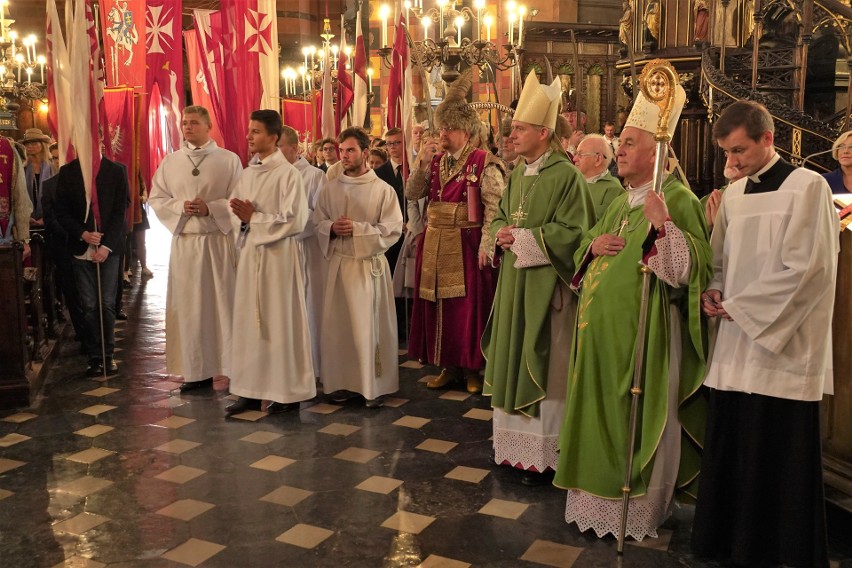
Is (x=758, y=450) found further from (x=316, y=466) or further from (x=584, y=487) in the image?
(x=316, y=466)

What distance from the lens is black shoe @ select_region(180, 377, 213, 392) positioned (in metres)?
5.87

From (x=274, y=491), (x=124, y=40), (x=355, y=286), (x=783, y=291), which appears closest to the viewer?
(x=783, y=291)

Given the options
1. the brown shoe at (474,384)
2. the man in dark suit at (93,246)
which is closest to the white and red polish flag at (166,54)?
the man in dark suit at (93,246)

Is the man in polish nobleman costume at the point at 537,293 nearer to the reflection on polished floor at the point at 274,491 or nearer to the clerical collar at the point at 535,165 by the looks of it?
the clerical collar at the point at 535,165

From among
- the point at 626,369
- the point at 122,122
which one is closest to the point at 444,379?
the point at 626,369

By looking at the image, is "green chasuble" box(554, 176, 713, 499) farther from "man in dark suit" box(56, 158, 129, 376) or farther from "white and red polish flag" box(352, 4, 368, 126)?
"white and red polish flag" box(352, 4, 368, 126)

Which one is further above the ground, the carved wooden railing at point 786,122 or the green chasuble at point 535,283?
the carved wooden railing at point 786,122

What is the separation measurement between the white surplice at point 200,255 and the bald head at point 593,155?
97.5 inches

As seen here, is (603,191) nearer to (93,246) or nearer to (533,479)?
(533,479)

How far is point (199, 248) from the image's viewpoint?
19.0 feet

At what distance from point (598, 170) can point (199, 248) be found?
281 centimetres

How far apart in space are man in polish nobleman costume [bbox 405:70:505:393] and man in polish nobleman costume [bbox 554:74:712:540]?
82.3 inches

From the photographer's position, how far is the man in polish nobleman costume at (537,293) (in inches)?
161

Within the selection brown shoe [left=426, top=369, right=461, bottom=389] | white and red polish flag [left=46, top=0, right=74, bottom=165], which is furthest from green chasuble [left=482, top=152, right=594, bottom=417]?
white and red polish flag [left=46, top=0, right=74, bottom=165]
